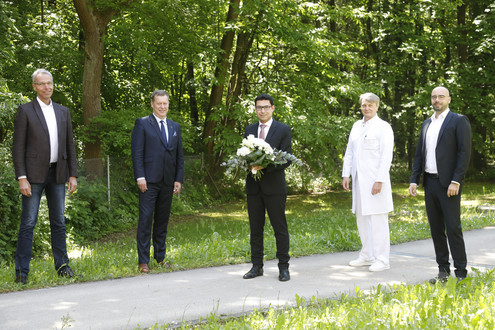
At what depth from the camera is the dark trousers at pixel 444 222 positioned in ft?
20.1

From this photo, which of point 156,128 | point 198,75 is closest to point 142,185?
point 156,128

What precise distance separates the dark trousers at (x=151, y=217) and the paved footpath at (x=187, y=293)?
17.1 inches

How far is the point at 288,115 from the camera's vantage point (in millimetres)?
17094

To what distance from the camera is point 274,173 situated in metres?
6.36

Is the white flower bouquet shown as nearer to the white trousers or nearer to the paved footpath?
the paved footpath

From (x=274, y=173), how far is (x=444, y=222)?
216 cm

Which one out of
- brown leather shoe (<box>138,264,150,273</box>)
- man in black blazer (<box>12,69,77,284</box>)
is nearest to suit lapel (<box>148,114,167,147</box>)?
man in black blazer (<box>12,69,77,284</box>)

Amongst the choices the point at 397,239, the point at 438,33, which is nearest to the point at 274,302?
the point at 397,239

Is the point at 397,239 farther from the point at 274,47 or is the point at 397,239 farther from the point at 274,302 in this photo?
the point at 274,47

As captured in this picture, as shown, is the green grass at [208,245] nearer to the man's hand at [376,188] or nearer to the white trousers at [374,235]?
the white trousers at [374,235]

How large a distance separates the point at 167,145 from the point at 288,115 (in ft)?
→ 34.7

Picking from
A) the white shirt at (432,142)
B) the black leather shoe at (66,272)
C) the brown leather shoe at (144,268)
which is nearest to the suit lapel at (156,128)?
the brown leather shoe at (144,268)

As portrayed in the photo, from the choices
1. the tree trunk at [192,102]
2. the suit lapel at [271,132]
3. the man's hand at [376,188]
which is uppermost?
the tree trunk at [192,102]

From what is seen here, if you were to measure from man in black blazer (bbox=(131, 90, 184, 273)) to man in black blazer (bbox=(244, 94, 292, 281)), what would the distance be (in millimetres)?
1115
